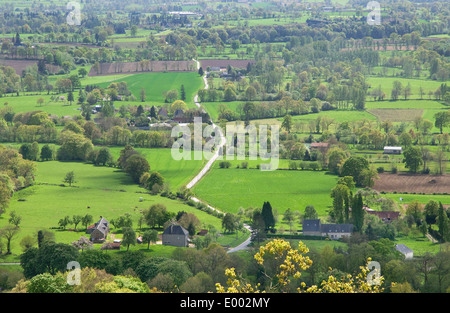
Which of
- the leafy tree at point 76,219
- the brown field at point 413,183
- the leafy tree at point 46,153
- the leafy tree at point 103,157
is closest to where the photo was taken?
the leafy tree at point 76,219

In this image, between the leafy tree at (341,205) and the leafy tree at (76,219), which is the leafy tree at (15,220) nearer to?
the leafy tree at (76,219)

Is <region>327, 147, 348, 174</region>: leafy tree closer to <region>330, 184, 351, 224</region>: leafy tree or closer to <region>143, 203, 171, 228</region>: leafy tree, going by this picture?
<region>330, 184, 351, 224</region>: leafy tree

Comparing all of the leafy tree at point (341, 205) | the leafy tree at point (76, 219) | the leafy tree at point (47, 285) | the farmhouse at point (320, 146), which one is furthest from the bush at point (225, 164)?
the leafy tree at point (47, 285)

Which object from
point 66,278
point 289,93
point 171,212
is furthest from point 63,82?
point 66,278

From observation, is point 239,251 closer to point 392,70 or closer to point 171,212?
point 171,212

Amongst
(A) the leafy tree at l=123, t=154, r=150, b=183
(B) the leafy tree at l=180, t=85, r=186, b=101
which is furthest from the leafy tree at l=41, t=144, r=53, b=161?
(B) the leafy tree at l=180, t=85, r=186, b=101

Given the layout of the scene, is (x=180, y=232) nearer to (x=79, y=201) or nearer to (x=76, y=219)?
(x=76, y=219)
